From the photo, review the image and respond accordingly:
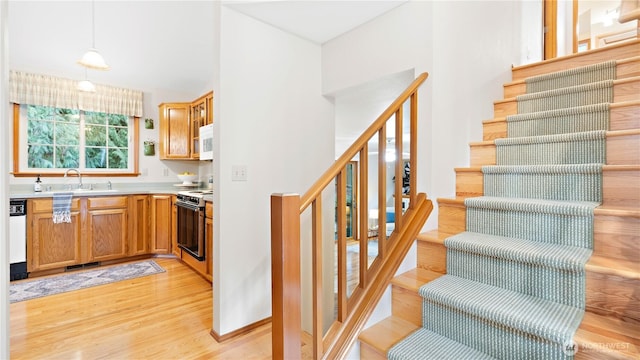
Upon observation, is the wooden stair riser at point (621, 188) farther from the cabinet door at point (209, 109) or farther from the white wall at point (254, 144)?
the cabinet door at point (209, 109)

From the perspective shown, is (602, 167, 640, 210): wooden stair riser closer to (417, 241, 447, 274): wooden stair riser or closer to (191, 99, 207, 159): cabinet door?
(417, 241, 447, 274): wooden stair riser

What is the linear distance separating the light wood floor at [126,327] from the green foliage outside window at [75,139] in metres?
2.01

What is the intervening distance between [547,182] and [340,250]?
120 cm

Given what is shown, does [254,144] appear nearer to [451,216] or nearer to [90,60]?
[451,216]

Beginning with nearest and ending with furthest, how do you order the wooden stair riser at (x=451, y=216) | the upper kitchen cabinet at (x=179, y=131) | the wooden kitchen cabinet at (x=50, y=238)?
1. the wooden stair riser at (x=451, y=216)
2. the wooden kitchen cabinet at (x=50, y=238)
3. the upper kitchen cabinet at (x=179, y=131)

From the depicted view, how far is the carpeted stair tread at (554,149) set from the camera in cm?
154

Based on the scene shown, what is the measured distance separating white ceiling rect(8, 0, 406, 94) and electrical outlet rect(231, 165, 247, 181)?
1073mm

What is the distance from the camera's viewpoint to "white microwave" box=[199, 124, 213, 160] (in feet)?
11.7

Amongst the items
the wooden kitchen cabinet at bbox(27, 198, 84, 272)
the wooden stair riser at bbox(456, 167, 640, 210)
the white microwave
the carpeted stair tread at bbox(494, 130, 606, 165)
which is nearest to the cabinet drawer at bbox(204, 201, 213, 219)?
the white microwave

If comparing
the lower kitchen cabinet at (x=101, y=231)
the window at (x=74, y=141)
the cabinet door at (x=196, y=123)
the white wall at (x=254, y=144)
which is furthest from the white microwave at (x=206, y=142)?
the white wall at (x=254, y=144)

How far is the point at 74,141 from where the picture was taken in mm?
3939

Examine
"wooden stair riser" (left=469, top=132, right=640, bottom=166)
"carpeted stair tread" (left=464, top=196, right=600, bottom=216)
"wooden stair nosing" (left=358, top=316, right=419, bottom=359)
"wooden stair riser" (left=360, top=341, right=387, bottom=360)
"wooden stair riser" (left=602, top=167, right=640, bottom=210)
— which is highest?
"wooden stair riser" (left=469, top=132, right=640, bottom=166)

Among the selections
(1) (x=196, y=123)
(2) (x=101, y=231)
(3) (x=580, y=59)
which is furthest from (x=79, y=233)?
(3) (x=580, y=59)

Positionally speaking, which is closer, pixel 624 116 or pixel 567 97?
pixel 624 116
